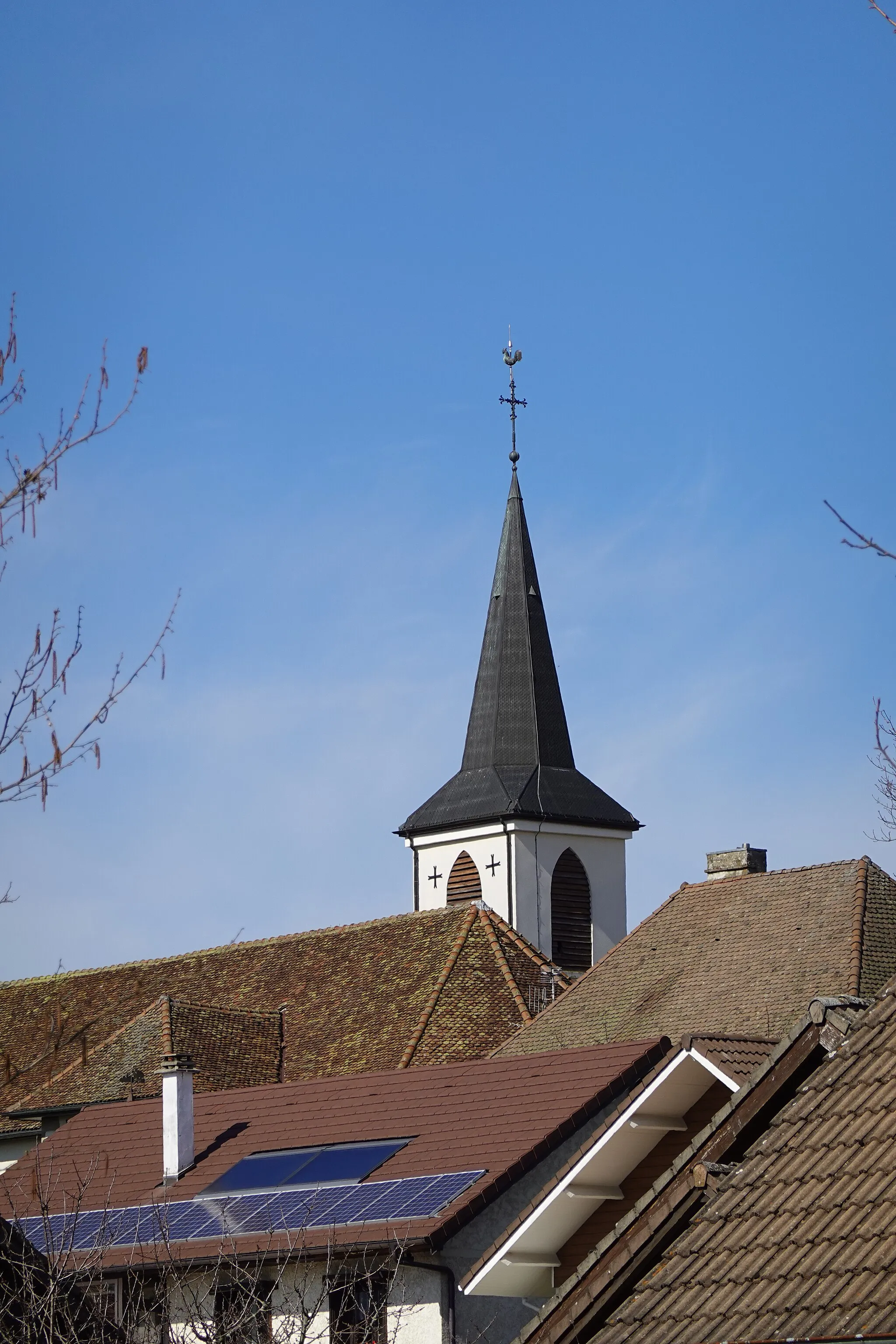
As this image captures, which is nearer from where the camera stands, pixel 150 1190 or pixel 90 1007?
pixel 150 1190

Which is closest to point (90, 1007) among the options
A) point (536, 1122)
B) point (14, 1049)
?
point (14, 1049)

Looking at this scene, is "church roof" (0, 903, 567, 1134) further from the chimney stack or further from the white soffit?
the white soffit

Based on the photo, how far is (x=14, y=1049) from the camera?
3831cm

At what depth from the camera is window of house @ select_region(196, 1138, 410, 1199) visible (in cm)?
1680

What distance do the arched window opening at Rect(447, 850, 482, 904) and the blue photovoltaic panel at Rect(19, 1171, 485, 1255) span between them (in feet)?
95.6

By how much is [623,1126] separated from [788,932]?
12787mm

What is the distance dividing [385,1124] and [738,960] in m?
7.99

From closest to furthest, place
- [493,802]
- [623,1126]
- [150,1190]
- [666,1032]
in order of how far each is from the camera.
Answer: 1. [623,1126]
2. [150,1190]
3. [666,1032]
4. [493,802]

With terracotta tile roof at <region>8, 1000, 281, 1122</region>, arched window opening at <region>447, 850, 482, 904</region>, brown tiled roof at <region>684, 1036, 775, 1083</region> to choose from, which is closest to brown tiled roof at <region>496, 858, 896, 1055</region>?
terracotta tile roof at <region>8, 1000, 281, 1122</region>

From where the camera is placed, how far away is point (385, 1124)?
18.0 metres

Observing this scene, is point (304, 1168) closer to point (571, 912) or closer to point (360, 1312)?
point (360, 1312)

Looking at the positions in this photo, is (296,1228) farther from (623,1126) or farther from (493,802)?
(493,802)

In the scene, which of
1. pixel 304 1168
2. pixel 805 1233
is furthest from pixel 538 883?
pixel 805 1233

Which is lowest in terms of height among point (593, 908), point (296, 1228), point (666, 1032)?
point (296, 1228)
